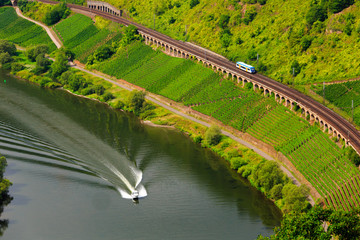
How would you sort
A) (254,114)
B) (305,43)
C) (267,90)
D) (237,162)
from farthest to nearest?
(305,43)
(267,90)
(254,114)
(237,162)

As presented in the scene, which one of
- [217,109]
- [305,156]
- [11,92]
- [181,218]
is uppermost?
[11,92]

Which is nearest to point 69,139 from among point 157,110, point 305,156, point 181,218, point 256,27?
point 157,110

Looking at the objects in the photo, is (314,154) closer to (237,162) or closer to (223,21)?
(237,162)

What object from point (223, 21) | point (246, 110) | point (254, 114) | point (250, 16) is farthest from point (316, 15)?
point (254, 114)

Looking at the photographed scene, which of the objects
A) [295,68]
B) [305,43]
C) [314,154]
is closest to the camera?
[314,154]

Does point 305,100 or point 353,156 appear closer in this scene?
point 353,156

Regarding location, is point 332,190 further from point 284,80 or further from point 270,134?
point 284,80
